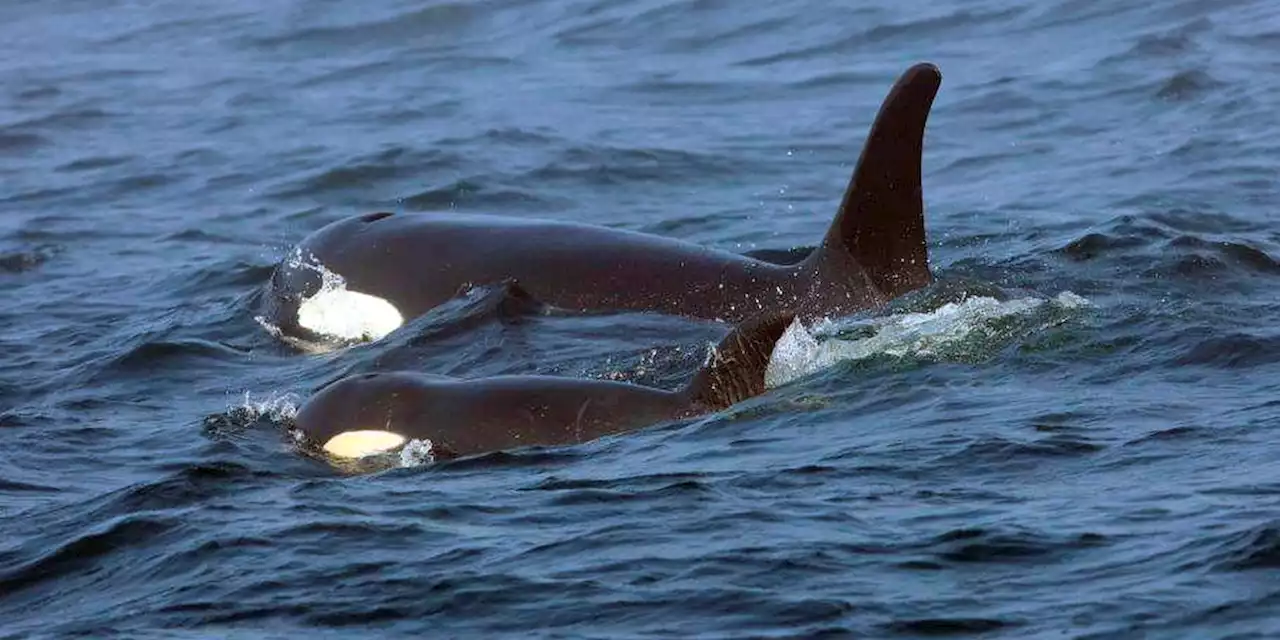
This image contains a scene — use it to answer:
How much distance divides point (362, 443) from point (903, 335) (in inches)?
107

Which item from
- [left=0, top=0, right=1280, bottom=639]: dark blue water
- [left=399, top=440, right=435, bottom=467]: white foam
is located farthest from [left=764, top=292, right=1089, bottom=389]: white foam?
[left=399, top=440, right=435, bottom=467]: white foam

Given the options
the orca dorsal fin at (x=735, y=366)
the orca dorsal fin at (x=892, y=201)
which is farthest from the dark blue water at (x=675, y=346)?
the orca dorsal fin at (x=892, y=201)

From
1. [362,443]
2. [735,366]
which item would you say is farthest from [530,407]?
[735,366]

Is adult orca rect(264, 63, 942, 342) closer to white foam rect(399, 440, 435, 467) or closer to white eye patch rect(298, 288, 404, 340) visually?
white eye patch rect(298, 288, 404, 340)

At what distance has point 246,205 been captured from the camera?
19.0 m

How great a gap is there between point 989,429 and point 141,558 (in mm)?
3457

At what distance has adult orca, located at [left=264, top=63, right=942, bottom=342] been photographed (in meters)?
11.8

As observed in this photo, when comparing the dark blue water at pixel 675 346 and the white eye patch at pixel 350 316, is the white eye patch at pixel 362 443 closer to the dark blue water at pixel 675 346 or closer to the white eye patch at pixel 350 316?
the dark blue water at pixel 675 346

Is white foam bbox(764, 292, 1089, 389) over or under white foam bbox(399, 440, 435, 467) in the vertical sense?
over

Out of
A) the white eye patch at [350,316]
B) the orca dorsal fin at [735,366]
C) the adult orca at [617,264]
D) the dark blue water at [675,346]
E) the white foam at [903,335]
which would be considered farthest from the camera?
the white eye patch at [350,316]

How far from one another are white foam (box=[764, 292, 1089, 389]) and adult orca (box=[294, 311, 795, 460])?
0.85ft

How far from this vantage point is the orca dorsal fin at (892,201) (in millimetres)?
11539

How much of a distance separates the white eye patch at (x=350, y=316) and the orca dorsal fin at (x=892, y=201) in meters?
2.58

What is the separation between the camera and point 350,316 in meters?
13.3
